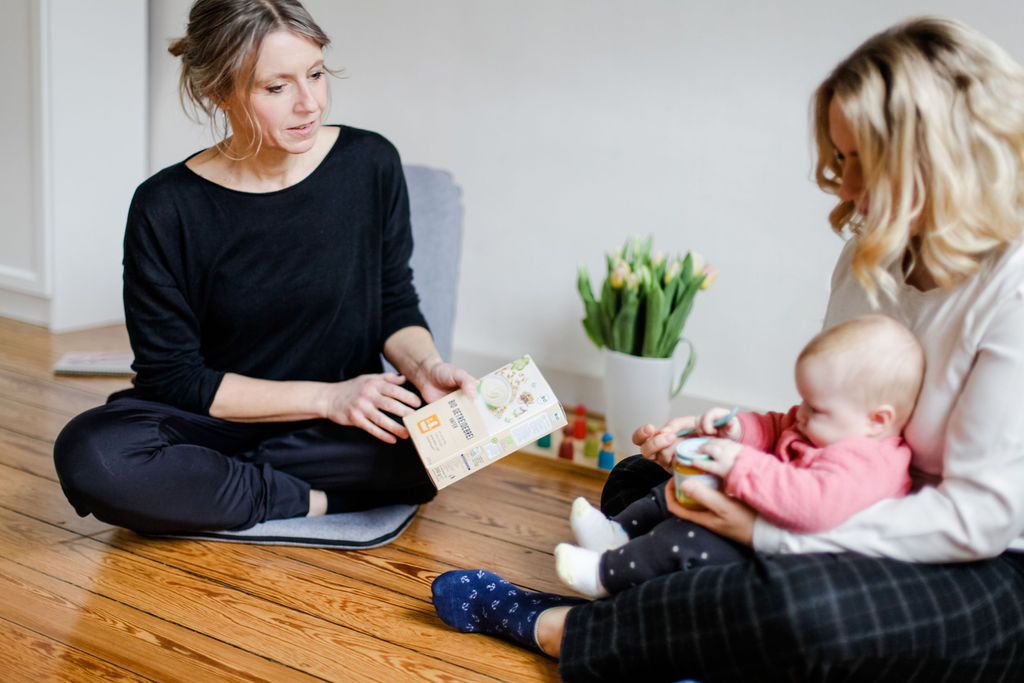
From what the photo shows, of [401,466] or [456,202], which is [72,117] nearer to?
[456,202]

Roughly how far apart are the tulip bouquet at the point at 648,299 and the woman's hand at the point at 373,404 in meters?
0.67

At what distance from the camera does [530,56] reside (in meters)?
2.35

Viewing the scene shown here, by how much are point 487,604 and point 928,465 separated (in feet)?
1.93

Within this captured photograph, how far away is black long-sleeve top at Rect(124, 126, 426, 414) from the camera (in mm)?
1438

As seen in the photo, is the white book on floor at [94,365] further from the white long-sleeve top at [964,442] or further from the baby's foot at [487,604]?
the white long-sleeve top at [964,442]

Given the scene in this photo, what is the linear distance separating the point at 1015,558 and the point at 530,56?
66.2 inches

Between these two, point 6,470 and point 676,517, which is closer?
point 676,517

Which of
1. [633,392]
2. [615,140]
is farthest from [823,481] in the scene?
[615,140]

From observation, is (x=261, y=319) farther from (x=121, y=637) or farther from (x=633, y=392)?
(x=633, y=392)

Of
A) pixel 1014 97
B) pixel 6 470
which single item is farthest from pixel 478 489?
pixel 1014 97

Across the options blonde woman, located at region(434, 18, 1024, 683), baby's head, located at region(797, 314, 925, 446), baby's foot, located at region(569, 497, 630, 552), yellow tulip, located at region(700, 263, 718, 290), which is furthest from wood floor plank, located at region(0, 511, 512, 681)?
yellow tulip, located at region(700, 263, 718, 290)

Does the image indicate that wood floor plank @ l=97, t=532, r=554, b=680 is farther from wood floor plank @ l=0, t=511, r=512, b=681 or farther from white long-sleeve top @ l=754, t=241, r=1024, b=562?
white long-sleeve top @ l=754, t=241, r=1024, b=562

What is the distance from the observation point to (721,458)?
1065 mm

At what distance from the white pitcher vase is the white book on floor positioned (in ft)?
3.93
